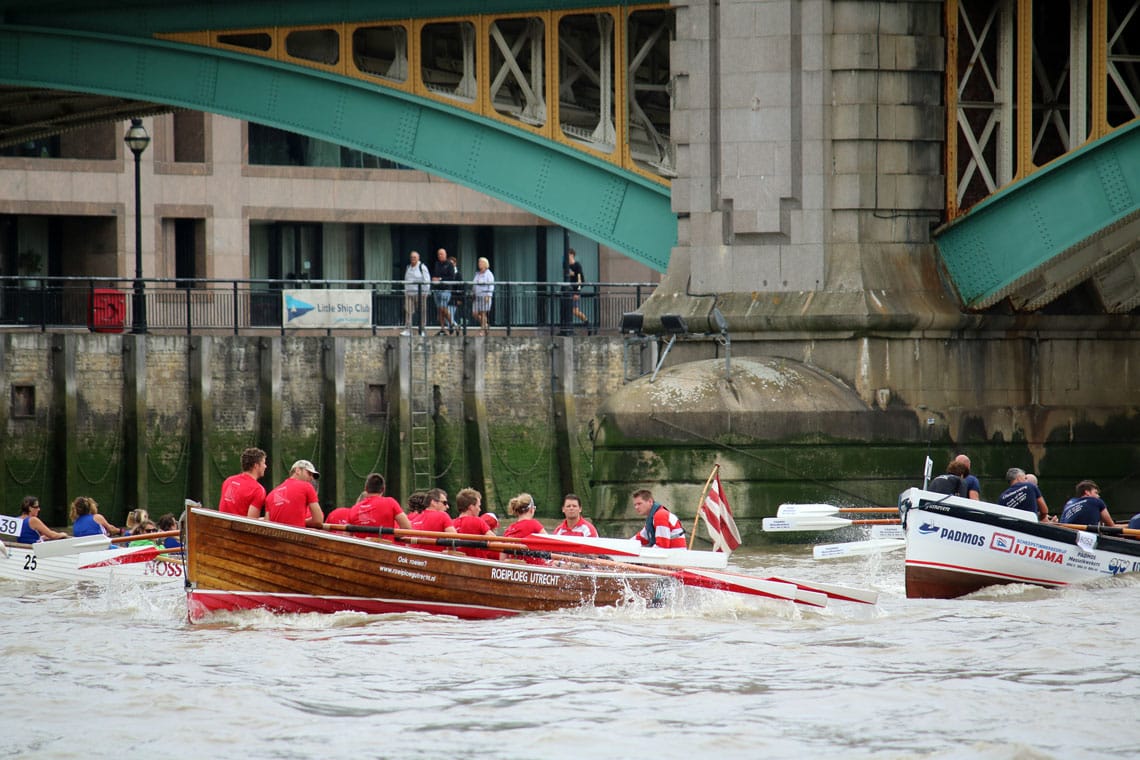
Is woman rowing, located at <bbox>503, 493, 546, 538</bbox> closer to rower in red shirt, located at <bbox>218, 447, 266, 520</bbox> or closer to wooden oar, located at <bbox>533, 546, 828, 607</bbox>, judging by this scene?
wooden oar, located at <bbox>533, 546, 828, 607</bbox>

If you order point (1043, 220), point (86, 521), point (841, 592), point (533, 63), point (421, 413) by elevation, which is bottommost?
point (841, 592)

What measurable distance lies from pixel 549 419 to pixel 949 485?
14463 millimetres

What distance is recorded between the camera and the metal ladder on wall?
34500 mm

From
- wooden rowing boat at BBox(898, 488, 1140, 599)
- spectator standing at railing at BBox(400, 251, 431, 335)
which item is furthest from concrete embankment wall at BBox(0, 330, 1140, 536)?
wooden rowing boat at BBox(898, 488, 1140, 599)

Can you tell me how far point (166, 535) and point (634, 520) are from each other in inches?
215

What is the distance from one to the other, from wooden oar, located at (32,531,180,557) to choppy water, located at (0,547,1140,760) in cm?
164

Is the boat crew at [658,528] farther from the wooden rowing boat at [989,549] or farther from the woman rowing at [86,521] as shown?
the woman rowing at [86,521]

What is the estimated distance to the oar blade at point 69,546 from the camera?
74.5 feet

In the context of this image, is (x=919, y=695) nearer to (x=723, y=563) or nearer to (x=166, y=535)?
(x=723, y=563)

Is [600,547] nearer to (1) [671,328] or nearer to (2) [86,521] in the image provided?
(1) [671,328]

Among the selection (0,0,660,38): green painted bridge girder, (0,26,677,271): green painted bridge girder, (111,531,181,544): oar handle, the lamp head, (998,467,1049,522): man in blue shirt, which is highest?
(0,0,660,38): green painted bridge girder

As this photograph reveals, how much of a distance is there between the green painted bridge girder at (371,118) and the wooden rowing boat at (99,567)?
657 centimetres

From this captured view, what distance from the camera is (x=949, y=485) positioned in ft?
72.0

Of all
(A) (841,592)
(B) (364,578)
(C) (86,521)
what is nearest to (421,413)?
(C) (86,521)
